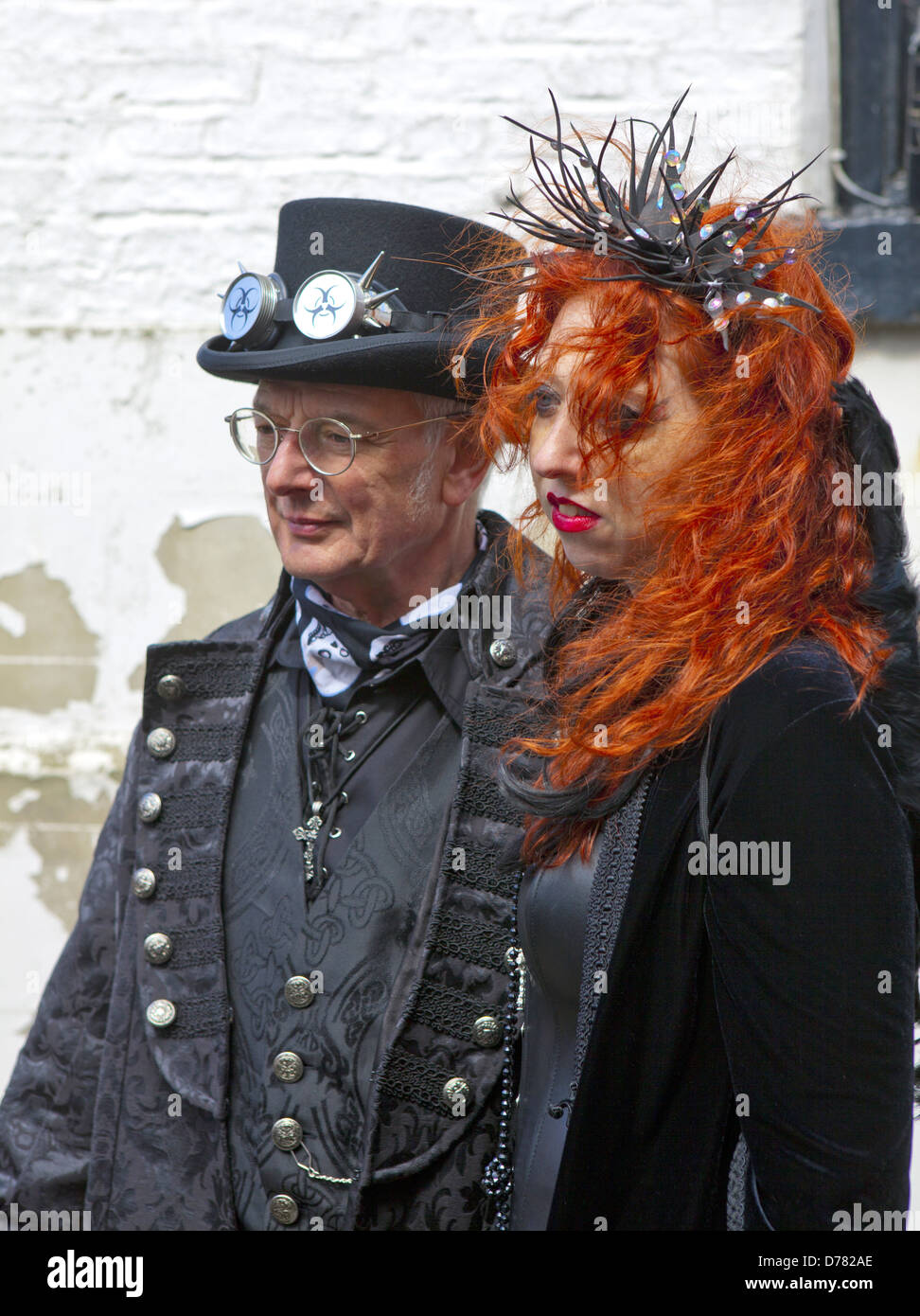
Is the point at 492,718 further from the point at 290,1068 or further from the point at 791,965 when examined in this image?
the point at 791,965

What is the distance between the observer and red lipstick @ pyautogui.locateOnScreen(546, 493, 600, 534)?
155cm

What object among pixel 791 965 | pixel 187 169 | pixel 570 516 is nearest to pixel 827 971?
pixel 791 965

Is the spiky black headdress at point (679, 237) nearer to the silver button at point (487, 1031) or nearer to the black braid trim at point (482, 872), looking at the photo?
the black braid trim at point (482, 872)

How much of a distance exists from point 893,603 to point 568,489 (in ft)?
1.28

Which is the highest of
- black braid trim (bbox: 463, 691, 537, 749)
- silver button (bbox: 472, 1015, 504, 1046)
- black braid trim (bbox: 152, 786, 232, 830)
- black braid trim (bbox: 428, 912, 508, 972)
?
black braid trim (bbox: 463, 691, 537, 749)

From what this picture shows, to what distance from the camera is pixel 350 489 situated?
2068 mm

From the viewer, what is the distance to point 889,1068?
129 centimetres

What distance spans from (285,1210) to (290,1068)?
0.64 ft

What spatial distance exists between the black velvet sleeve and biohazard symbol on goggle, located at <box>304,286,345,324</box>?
1.12 metres

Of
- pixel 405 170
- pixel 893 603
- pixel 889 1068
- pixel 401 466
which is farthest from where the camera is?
pixel 405 170

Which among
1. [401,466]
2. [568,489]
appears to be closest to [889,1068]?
[568,489]

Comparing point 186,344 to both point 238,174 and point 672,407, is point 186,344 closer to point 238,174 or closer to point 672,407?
point 238,174

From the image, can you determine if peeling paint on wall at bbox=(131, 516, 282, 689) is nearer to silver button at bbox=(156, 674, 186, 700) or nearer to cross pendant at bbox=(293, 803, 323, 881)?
silver button at bbox=(156, 674, 186, 700)

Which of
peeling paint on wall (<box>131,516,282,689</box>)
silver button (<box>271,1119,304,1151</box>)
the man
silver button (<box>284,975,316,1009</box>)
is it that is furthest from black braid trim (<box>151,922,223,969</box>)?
peeling paint on wall (<box>131,516,282,689</box>)
